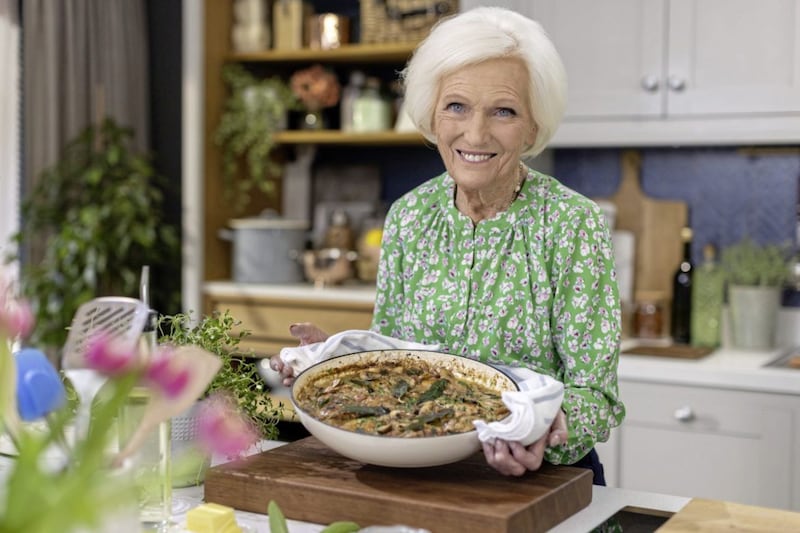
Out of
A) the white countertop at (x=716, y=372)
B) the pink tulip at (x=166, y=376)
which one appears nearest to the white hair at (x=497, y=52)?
the pink tulip at (x=166, y=376)

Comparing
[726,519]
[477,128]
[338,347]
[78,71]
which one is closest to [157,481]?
[338,347]

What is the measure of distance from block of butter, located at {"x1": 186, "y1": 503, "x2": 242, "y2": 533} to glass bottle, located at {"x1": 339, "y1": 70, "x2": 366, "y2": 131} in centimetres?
268

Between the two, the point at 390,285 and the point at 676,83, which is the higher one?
the point at 676,83

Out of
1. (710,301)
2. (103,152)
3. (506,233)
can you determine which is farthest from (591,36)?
(103,152)

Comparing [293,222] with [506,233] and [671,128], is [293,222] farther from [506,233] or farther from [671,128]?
[506,233]

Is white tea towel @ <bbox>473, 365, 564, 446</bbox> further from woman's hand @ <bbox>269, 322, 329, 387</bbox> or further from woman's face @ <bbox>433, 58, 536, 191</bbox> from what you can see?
woman's face @ <bbox>433, 58, 536, 191</bbox>

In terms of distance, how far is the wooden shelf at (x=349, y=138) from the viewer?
12.0ft

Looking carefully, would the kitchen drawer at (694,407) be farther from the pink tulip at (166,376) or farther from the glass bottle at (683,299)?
the pink tulip at (166,376)

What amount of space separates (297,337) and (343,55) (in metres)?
2.23

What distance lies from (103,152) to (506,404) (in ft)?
9.84

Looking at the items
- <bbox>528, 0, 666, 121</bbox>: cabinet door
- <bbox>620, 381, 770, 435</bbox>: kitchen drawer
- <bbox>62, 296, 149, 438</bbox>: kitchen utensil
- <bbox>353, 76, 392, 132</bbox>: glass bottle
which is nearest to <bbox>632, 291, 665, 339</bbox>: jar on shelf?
<bbox>620, 381, 770, 435</bbox>: kitchen drawer

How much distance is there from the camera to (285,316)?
370 centimetres

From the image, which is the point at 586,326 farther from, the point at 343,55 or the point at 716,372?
the point at 343,55

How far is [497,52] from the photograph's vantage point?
5.85ft
